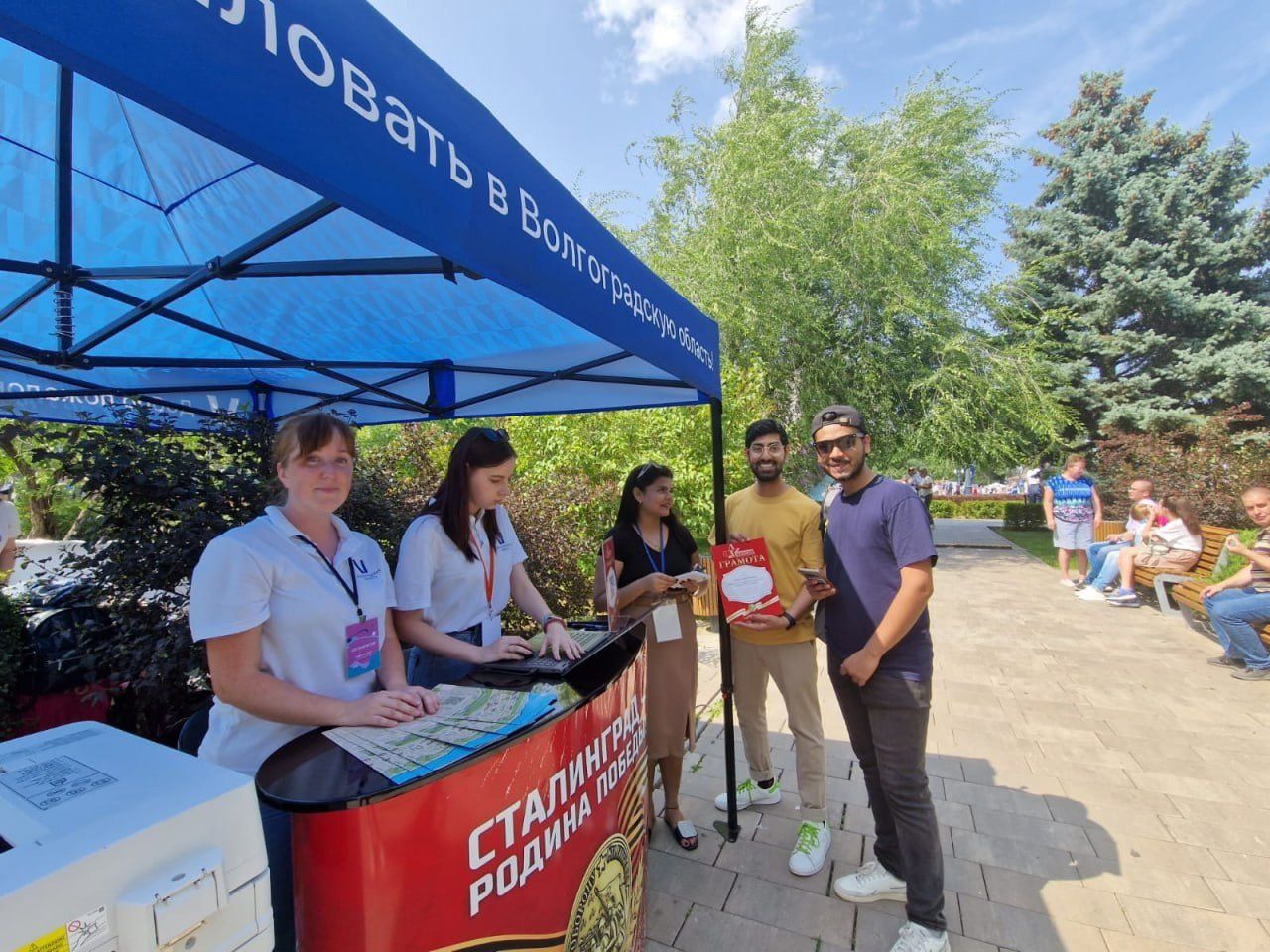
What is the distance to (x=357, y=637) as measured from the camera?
63.0 inches

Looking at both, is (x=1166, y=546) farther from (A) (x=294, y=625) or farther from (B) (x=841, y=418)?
(A) (x=294, y=625)

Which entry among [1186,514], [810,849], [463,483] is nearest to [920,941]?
[810,849]

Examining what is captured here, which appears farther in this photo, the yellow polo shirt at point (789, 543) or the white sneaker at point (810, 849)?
the yellow polo shirt at point (789, 543)

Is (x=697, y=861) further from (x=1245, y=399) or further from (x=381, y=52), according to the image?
(x=1245, y=399)

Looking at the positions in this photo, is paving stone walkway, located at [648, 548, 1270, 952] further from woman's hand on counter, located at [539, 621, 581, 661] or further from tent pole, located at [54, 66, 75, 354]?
tent pole, located at [54, 66, 75, 354]

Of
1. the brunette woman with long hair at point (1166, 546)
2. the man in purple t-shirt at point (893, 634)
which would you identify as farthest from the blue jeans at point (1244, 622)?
the man in purple t-shirt at point (893, 634)

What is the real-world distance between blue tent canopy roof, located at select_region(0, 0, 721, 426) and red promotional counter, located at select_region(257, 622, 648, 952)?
3.35ft

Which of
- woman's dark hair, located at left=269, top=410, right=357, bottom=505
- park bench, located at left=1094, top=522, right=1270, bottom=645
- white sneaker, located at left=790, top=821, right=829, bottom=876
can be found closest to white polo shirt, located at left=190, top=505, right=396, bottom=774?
woman's dark hair, located at left=269, top=410, right=357, bottom=505

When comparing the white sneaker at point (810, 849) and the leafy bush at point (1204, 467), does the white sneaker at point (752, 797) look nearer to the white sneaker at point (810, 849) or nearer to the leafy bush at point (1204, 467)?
the white sneaker at point (810, 849)

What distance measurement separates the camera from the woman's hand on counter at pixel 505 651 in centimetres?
192

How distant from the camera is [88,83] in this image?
5.63 ft

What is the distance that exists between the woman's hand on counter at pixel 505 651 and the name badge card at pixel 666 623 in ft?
2.69

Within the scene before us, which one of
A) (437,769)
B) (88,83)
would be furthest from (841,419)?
(88,83)

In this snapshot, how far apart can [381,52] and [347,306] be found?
74.9 inches
